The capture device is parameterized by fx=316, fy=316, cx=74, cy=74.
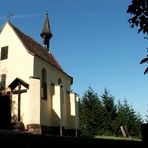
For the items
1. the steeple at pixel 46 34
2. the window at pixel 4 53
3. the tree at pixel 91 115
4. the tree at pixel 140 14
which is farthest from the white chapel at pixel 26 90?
the tree at pixel 140 14

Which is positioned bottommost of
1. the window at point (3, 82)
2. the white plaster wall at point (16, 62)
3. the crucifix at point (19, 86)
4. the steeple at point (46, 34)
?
the crucifix at point (19, 86)

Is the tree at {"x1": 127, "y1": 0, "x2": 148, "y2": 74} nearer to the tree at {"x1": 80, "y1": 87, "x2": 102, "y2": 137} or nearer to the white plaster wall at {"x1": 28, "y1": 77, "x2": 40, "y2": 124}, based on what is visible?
the white plaster wall at {"x1": 28, "y1": 77, "x2": 40, "y2": 124}

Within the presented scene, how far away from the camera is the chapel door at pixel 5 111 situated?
26.4m

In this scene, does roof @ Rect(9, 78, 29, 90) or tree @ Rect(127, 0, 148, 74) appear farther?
roof @ Rect(9, 78, 29, 90)

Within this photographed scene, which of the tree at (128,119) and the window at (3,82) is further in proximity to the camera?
the tree at (128,119)

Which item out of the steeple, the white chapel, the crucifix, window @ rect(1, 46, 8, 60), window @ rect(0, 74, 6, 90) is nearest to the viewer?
the white chapel

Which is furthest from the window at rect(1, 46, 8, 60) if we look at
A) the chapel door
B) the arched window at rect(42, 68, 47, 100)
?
the chapel door

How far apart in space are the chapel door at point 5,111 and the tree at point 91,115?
1613cm

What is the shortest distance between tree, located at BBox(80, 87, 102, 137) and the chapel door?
1613 cm

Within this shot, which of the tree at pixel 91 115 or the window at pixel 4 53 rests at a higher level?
the window at pixel 4 53

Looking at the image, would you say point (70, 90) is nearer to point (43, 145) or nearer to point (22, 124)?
point (22, 124)

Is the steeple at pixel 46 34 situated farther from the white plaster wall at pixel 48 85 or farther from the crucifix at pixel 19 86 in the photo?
the crucifix at pixel 19 86

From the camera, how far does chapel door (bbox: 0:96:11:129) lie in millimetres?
26391

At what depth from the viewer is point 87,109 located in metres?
42.6
